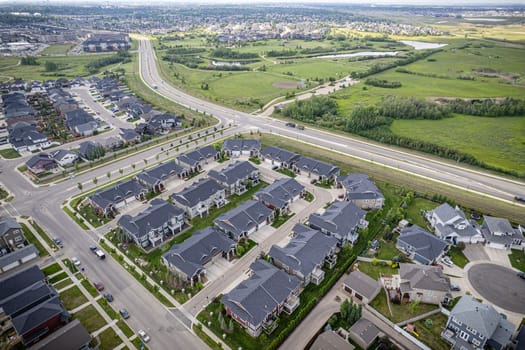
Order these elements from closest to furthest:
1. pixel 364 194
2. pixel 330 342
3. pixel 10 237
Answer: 1. pixel 330 342
2. pixel 10 237
3. pixel 364 194

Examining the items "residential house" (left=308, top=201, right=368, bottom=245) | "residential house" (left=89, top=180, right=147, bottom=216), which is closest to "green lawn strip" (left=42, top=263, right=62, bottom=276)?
"residential house" (left=89, top=180, right=147, bottom=216)

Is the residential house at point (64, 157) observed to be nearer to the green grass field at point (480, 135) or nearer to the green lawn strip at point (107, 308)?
the green lawn strip at point (107, 308)

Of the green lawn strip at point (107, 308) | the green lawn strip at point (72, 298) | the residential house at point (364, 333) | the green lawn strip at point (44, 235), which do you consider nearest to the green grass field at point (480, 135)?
the residential house at point (364, 333)

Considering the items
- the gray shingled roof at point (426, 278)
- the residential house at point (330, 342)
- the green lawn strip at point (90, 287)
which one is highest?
the gray shingled roof at point (426, 278)

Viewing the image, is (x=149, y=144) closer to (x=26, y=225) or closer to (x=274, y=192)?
(x=26, y=225)

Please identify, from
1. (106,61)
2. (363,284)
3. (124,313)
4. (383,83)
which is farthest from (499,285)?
(106,61)

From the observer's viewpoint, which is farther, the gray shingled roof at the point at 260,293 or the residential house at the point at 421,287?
the residential house at the point at 421,287

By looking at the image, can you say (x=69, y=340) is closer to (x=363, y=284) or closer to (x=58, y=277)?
(x=58, y=277)
